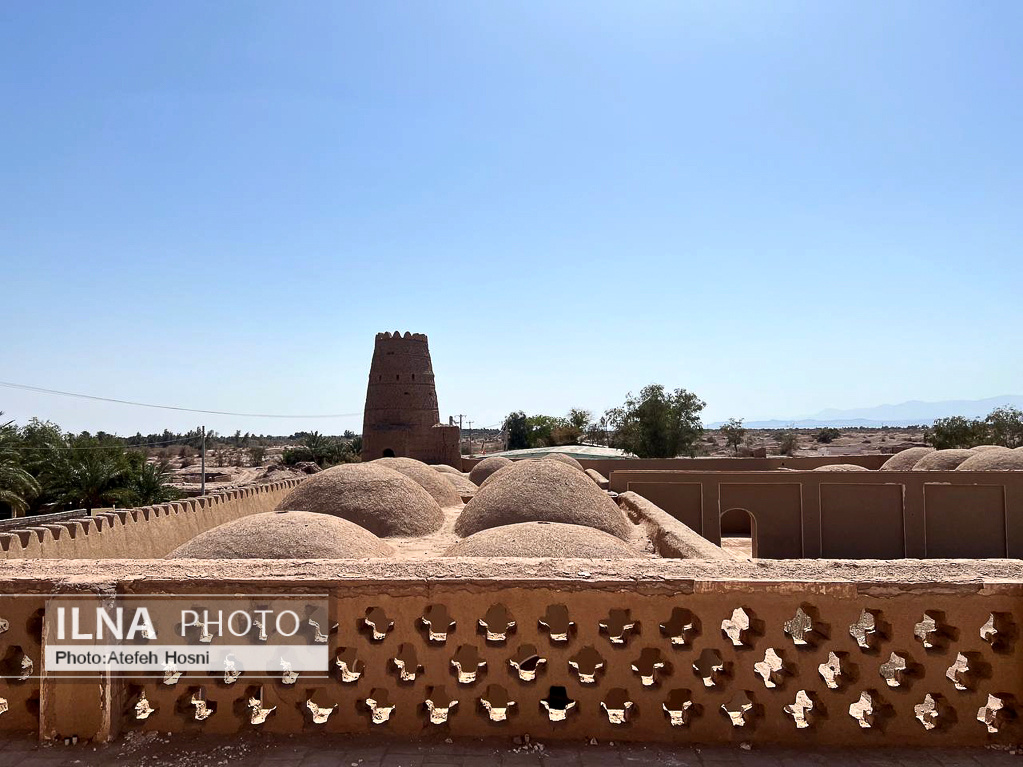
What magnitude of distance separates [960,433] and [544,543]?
3693 centimetres

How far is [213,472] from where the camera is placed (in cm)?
4250

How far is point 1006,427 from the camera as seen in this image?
38625 mm

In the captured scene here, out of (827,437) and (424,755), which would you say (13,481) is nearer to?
(424,755)

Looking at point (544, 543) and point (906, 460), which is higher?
point (544, 543)

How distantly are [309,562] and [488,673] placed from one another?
1.25 m

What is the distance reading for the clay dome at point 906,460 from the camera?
1043 inches

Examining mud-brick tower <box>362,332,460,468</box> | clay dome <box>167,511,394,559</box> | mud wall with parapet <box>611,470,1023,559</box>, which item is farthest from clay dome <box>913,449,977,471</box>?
clay dome <box>167,511,394,559</box>

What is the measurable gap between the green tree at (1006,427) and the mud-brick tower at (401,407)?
3010cm

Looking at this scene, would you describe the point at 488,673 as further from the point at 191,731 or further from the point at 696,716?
the point at 191,731

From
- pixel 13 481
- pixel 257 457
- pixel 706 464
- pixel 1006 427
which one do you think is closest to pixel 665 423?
pixel 706 464

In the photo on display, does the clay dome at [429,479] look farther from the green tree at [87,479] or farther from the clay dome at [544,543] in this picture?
the clay dome at [544,543]

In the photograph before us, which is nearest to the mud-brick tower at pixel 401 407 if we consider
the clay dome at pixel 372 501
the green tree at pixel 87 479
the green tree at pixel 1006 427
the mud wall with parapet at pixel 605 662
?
the green tree at pixel 87 479

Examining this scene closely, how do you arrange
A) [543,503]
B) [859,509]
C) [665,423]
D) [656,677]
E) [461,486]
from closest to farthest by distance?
[656,677] → [543,503] → [859,509] → [461,486] → [665,423]

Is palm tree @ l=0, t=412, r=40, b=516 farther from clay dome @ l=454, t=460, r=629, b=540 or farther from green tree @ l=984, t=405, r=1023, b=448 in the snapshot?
green tree @ l=984, t=405, r=1023, b=448
